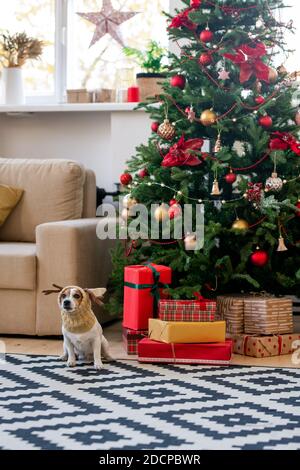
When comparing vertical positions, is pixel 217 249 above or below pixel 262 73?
below

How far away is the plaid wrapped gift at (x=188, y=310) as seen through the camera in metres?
3.88

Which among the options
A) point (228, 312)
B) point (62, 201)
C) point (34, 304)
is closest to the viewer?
point (228, 312)

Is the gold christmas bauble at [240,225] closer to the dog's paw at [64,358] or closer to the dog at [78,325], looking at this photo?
the dog at [78,325]

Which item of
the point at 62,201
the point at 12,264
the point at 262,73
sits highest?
the point at 262,73

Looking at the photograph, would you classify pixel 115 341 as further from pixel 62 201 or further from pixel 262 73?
pixel 262 73


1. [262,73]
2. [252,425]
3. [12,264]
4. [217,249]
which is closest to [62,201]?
[12,264]

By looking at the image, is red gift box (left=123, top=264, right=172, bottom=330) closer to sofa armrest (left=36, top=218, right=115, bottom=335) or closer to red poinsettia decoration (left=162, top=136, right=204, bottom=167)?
sofa armrest (left=36, top=218, right=115, bottom=335)

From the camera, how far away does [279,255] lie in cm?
431

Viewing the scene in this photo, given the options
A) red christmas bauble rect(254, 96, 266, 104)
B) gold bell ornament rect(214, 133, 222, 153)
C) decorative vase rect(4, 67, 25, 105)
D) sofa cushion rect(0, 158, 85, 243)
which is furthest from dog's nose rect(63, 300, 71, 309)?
decorative vase rect(4, 67, 25, 105)

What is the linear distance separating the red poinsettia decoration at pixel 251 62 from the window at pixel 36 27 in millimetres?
2073

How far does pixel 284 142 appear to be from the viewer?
4.15 metres

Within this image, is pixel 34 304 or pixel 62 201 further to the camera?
pixel 62 201

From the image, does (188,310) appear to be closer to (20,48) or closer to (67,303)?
(67,303)

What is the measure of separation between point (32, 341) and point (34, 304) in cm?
18
